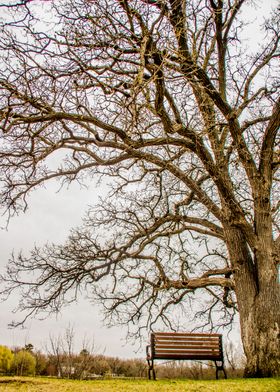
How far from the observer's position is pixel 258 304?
8445 mm

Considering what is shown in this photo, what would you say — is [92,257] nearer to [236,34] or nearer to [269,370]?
[269,370]

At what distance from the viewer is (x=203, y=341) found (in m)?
9.65

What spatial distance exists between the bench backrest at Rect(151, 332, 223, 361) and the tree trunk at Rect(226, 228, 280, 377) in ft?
4.39

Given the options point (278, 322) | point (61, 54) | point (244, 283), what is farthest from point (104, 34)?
point (278, 322)

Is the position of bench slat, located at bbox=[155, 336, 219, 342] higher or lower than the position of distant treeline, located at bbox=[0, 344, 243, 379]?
higher

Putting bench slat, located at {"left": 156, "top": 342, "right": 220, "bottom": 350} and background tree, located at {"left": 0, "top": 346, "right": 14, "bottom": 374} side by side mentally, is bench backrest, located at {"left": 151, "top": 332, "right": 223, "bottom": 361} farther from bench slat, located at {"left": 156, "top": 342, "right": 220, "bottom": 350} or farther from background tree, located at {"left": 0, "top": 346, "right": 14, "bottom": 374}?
background tree, located at {"left": 0, "top": 346, "right": 14, "bottom": 374}

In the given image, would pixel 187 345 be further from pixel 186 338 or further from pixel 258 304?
pixel 258 304

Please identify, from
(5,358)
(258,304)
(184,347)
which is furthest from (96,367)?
(5,358)

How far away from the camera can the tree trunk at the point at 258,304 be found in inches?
315

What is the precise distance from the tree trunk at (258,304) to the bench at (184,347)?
1339 millimetres

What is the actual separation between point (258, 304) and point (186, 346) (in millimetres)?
2183

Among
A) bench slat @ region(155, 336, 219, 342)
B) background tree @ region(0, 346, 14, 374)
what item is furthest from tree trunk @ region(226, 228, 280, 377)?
background tree @ region(0, 346, 14, 374)

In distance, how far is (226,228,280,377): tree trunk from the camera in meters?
8.00

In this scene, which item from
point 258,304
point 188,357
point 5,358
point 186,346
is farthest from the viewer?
point 5,358
